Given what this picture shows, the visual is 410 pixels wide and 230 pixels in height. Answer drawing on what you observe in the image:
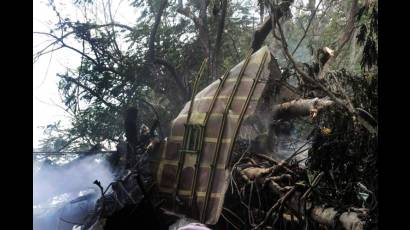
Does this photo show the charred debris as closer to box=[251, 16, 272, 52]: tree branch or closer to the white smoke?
box=[251, 16, 272, 52]: tree branch

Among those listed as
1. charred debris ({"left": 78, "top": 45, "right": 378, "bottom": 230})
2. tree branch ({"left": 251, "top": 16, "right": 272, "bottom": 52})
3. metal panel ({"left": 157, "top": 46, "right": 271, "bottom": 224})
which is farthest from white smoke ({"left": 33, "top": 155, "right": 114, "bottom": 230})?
tree branch ({"left": 251, "top": 16, "right": 272, "bottom": 52})

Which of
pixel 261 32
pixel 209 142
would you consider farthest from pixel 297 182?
pixel 261 32

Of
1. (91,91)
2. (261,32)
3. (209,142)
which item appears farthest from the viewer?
(91,91)

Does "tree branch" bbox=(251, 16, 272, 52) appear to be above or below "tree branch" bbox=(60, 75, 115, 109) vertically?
above

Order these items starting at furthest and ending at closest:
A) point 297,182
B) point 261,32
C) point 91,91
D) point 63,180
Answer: point 91,91
point 63,180
point 261,32
point 297,182

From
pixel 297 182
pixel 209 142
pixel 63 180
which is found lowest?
pixel 63 180

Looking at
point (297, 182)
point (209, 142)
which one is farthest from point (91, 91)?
point (297, 182)

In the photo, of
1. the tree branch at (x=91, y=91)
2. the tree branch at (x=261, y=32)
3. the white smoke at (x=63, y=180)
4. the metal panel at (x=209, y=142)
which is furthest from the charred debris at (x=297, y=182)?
the tree branch at (x=91, y=91)

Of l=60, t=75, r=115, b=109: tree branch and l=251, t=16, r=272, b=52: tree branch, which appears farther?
l=60, t=75, r=115, b=109: tree branch

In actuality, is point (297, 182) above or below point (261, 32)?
below

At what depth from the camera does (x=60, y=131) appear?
1449cm

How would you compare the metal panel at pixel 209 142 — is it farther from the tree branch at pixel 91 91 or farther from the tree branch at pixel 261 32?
the tree branch at pixel 91 91

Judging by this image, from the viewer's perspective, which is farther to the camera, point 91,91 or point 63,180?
point 91,91

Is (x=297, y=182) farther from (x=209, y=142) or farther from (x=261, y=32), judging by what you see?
(x=261, y=32)
